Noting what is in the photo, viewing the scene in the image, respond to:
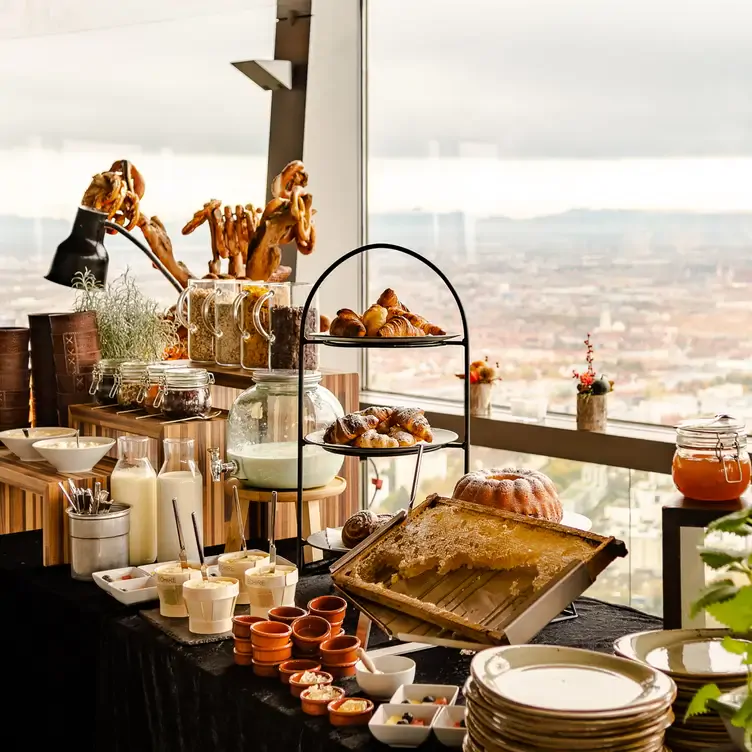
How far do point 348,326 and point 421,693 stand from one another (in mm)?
782

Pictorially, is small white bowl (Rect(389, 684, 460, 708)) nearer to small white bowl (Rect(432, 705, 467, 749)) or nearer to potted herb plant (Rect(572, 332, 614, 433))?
small white bowl (Rect(432, 705, 467, 749))

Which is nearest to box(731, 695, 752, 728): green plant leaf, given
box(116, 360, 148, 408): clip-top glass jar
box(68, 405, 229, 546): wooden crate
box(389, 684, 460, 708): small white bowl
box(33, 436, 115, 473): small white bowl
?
box(389, 684, 460, 708): small white bowl

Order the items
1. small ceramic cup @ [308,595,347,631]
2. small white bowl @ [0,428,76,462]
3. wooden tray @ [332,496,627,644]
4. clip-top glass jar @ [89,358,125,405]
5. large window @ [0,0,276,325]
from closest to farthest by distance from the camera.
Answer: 1. wooden tray @ [332,496,627,644]
2. small ceramic cup @ [308,595,347,631]
3. small white bowl @ [0,428,76,462]
4. clip-top glass jar @ [89,358,125,405]
5. large window @ [0,0,276,325]

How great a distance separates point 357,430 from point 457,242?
1875mm

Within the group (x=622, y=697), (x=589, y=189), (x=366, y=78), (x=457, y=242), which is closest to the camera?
(x=622, y=697)

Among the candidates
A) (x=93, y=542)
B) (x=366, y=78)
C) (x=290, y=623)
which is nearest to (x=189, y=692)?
(x=290, y=623)

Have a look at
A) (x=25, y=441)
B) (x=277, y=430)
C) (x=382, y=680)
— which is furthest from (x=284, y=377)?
(x=382, y=680)

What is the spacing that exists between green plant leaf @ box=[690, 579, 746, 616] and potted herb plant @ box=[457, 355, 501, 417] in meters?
2.52

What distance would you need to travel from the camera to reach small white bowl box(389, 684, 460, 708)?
4.90 ft

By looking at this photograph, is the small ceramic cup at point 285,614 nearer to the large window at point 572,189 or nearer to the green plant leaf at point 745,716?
the green plant leaf at point 745,716

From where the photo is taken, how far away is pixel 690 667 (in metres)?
1.33

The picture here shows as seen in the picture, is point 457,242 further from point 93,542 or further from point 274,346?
point 93,542

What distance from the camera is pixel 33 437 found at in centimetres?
262

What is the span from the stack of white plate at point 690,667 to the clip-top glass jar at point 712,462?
0.31 meters
